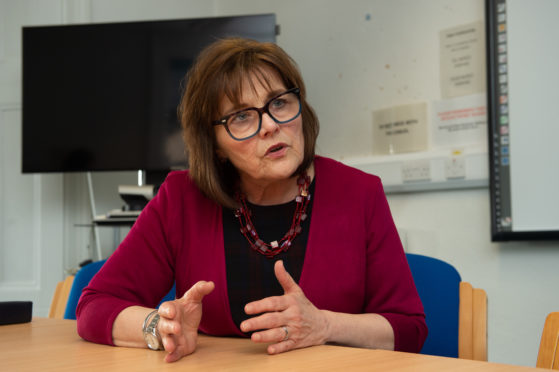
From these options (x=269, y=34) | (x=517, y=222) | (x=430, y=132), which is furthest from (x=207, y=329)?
(x=269, y=34)

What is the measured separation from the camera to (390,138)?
243 cm

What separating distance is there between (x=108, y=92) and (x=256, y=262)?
163 cm

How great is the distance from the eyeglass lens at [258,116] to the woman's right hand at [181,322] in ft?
1.37

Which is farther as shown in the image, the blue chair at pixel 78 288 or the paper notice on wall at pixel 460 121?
the paper notice on wall at pixel 460 121

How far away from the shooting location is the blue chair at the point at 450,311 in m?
1.22

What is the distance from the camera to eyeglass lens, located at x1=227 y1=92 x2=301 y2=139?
125 centimetres

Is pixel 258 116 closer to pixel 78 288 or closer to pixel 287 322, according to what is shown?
pixel 287 322

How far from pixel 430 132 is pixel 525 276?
65cm

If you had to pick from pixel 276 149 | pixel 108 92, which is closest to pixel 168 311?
pixel 276 149

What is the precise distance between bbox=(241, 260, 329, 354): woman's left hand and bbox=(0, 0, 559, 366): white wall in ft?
4.30

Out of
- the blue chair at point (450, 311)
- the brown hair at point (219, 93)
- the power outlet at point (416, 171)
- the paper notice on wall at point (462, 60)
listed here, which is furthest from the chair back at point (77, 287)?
the paper notice on wall at point (462, 60)

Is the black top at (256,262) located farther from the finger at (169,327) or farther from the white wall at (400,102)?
the white wall at (400,102)

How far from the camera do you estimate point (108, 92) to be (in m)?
2.61

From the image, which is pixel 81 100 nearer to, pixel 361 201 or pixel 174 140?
pixel 174 140
